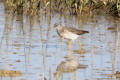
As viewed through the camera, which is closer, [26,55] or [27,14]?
[26,55]

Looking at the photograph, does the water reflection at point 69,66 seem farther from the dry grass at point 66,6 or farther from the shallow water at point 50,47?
the dry grass at point 66,6

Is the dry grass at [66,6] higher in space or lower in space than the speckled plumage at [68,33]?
higher

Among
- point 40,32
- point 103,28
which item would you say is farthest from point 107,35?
point 40,32

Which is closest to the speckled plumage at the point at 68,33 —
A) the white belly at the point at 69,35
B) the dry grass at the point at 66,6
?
the white belly at the point at 69,35

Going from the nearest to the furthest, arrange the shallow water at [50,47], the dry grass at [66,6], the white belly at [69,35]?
the shallow water at [50,47]
the white belly at [69,35]
the dry grass at [66,6]

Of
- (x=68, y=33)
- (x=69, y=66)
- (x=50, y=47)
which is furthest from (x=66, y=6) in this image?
(x=69, y=66)

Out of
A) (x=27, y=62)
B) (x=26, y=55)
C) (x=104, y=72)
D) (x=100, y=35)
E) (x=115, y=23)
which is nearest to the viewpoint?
(x=104, y=72)

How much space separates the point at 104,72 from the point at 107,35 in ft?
12.1

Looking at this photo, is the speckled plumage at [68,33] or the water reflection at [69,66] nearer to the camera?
the water reflection at [69,66]

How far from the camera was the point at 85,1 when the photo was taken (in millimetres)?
12898

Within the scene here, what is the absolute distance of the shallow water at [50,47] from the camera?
7.01 meters

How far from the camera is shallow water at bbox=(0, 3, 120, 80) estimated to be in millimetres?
7008

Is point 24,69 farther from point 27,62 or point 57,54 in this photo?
point 57,54

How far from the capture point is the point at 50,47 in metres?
9.19
